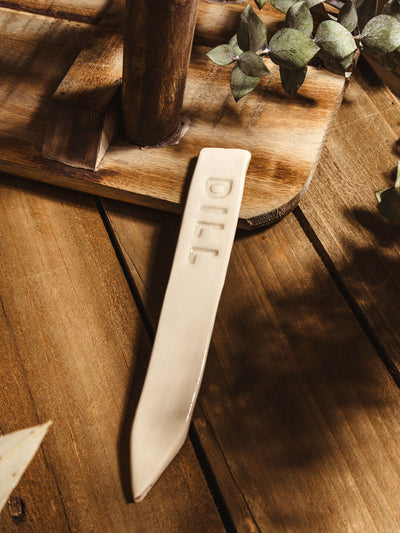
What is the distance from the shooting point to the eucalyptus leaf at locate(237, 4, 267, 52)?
0.66 metres

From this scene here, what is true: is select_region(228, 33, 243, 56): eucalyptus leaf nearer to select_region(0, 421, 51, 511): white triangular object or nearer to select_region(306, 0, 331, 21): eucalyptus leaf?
select_region(306, 0, 331, 21): eucalyptus leaf

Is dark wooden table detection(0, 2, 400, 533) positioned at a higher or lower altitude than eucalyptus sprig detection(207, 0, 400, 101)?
lower

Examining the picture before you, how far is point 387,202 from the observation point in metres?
0.54

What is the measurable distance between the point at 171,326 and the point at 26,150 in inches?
12.2

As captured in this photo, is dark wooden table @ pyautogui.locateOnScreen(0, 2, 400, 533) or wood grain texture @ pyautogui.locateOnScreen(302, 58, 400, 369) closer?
dark wooden table @ pyautogui.locateOnScreen(0, 2, 400, 533)

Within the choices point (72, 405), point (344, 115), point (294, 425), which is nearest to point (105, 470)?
point (72, 405)

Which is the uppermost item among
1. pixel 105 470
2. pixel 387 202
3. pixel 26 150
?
pixel 387 202

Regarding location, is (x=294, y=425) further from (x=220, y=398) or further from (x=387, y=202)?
(x=387, y=202)

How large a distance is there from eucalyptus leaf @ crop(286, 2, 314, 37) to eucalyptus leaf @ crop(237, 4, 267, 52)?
0.04 meters

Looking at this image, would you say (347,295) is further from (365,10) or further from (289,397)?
(365,10)

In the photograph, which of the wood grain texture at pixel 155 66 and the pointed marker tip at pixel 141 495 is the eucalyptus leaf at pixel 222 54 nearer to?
the wood grain texture at pixel 155 66

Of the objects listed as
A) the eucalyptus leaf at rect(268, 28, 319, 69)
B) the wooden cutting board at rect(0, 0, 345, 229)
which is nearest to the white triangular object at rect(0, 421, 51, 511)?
the wooden cutting board at rect(0, 0, 345, 229)

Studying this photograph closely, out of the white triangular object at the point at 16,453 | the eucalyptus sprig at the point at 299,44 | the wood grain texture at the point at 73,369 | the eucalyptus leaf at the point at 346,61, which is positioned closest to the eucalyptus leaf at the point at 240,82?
the eucalyptus sprig at the point at 299,44

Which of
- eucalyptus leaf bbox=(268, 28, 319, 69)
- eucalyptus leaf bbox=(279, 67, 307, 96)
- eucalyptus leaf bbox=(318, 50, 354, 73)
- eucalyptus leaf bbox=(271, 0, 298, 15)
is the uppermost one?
eucalyptus leaf bbox=(271, 0, 298, 15)
